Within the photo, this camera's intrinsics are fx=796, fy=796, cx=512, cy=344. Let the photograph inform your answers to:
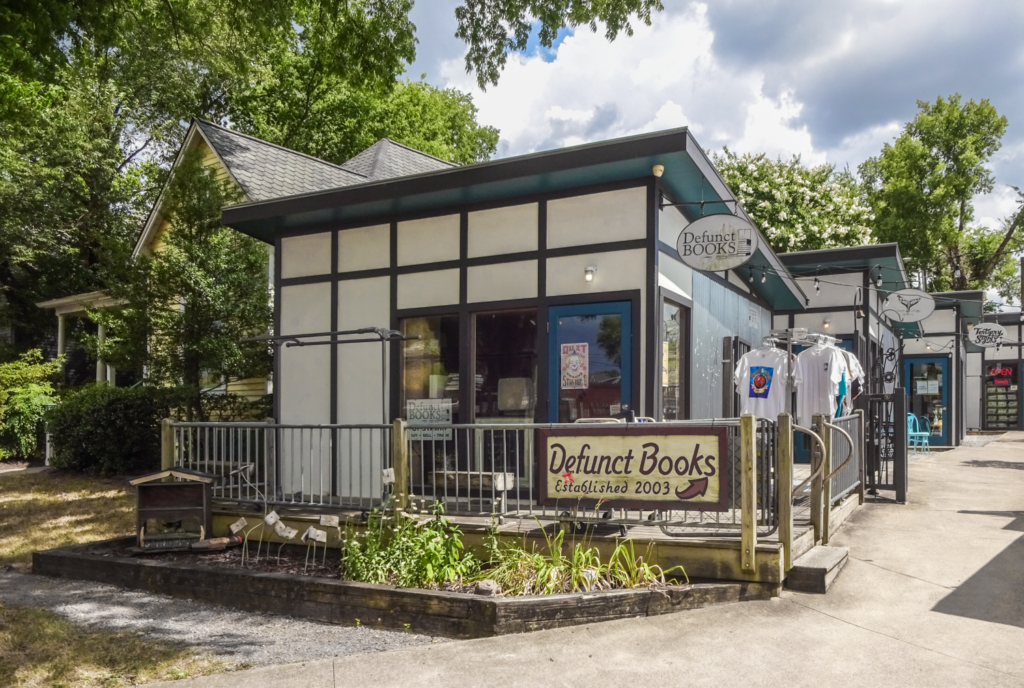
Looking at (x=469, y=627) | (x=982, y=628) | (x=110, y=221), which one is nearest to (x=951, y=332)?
(x=982, y=628)

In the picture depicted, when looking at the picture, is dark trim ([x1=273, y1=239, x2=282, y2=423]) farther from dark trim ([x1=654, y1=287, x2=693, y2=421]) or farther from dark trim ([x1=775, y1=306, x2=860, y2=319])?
dark trim ([x1=775, y1=306, x2=860, y2=319])

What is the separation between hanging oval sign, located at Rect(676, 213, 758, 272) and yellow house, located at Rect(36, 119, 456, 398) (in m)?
7.23

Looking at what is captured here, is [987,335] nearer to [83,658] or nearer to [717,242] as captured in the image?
[717,242]

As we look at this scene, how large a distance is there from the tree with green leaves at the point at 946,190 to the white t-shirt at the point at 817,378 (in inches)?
929

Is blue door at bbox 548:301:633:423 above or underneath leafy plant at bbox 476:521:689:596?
above

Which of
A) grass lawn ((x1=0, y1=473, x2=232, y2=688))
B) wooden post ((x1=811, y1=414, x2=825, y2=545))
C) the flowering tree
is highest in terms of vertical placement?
the flowering tree

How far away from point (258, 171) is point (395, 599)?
449 inches

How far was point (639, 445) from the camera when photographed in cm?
599

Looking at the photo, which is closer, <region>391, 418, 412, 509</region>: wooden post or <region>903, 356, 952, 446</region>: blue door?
<region>391, 418, 412, 509</region>: wooden post

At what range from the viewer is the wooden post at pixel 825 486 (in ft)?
22.3

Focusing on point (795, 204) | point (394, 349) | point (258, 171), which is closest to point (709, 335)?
point (394, 349)

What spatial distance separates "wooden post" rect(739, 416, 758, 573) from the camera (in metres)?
5.68

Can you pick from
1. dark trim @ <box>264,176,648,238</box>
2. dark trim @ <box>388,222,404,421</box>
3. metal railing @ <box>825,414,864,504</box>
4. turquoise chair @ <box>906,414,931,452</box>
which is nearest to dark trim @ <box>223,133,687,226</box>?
dark trim @ <box>264,176,648,238</box>

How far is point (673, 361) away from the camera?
859 centimetres
